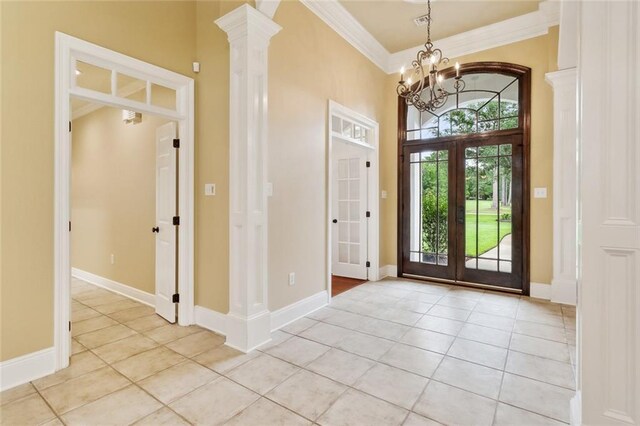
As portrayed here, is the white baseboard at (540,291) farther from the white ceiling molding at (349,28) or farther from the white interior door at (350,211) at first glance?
the white ceiling molding at (349,28)

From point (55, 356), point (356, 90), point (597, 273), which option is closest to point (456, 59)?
point (356, 90)

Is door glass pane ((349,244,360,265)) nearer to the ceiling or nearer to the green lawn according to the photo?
the green lawn

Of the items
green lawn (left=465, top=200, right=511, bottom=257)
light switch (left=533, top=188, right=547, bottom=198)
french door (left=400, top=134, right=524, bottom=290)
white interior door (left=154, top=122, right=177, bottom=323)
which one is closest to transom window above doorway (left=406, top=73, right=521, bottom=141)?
french door (left=400, top=134, right=524, bottom=290)

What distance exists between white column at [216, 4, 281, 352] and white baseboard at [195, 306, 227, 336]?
0.24 meters

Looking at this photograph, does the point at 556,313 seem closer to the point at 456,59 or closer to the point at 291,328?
the point at 291,328

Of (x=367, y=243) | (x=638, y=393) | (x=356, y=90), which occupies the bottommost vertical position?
(x=638, y=393)

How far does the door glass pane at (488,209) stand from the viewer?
4.36 m

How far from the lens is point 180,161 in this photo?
318 cm

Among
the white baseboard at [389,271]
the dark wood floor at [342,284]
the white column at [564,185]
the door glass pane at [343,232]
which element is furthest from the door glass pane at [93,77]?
the white column at [564,185]

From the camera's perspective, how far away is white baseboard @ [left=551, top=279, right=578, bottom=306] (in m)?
3.84

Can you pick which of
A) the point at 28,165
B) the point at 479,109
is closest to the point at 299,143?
the point at 28,165

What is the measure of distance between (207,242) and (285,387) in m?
1.61

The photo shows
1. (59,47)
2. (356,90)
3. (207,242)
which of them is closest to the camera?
(59,47)

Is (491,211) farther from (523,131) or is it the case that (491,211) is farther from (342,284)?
(342,284)
